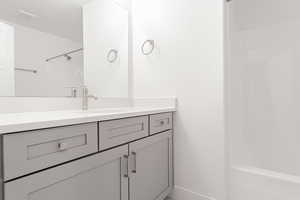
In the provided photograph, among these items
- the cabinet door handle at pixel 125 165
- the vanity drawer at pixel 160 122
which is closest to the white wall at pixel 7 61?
the cabinet door handle at pixel 125 165

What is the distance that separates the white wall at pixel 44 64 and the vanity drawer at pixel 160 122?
0.69 metres

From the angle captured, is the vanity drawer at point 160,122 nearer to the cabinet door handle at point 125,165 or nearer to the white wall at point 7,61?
the cabinet door handle at point 125,165

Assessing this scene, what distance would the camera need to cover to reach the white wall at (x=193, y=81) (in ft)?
4.43

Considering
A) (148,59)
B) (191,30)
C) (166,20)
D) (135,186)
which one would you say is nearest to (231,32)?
(191,30)

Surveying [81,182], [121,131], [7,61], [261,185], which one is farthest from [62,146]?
[261,185]

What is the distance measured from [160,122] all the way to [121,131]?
0.46 m

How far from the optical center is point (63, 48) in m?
1.31

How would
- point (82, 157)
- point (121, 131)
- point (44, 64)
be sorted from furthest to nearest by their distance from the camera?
point (44, 64) → point (121, 131) → point (82, 157)

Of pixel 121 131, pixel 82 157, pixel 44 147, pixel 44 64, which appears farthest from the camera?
pixel 44 64

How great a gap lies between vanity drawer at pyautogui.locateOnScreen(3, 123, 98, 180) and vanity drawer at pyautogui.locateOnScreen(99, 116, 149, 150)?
0.06 m

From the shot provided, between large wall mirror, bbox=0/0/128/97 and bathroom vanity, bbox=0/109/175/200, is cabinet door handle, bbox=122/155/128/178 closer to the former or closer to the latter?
bathroom vanity, bbox=0/109/175/200

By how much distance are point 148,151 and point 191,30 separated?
1055mm

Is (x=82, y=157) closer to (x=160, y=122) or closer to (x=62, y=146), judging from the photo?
(x=62, y=146)

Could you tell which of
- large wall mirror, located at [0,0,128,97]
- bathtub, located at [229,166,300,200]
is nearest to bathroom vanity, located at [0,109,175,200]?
large wall mirror, located at [0,0,128,97]
